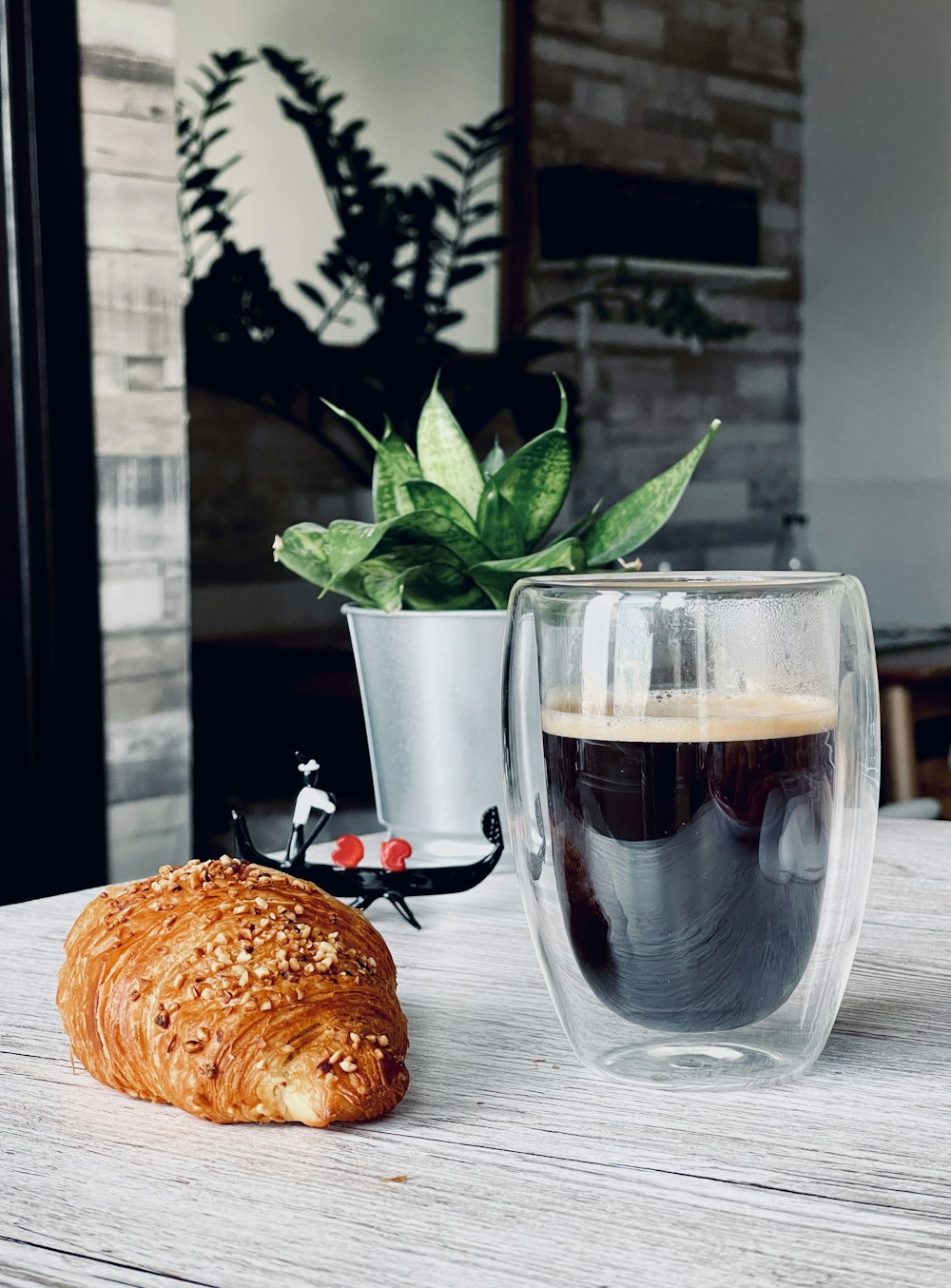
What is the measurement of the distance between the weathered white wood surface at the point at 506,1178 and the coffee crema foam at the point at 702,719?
5.0 inches

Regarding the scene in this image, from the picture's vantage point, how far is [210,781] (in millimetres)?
3102

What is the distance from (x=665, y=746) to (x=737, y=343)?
13.1 feet

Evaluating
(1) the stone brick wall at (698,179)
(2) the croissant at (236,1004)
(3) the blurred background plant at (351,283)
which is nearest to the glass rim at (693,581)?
(2) the croissant at (236,1004)

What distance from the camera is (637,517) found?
964 mm

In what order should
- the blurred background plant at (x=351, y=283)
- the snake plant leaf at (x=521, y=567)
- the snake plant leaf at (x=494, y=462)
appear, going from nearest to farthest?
the snake plant leaf at (x=521, y=567), the snake plant leaf at (x=494, y=462), the blurred background plant at (x=351, y=283)

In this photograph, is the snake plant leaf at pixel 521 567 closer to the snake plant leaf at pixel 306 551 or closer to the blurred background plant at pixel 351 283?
the snake plant leaf at pixel 306 551

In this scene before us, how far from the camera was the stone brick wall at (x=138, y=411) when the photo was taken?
213 centimetres

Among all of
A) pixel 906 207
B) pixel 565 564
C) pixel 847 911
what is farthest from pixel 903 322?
pixel 847 911

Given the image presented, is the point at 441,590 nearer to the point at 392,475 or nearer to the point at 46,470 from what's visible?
the point at 392,475

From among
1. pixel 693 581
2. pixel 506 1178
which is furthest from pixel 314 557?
pixel 506 1178

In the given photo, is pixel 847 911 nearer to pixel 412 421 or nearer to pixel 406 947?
pixel 406 947

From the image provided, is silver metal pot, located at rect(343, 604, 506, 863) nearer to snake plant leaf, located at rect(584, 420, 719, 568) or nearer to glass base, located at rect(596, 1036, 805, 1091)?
snake plant leaf, located at rect(584, 420, 719, 568)

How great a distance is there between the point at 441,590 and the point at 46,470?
1.27 m

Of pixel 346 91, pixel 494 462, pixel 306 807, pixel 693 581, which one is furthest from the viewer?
pixel 346 91
